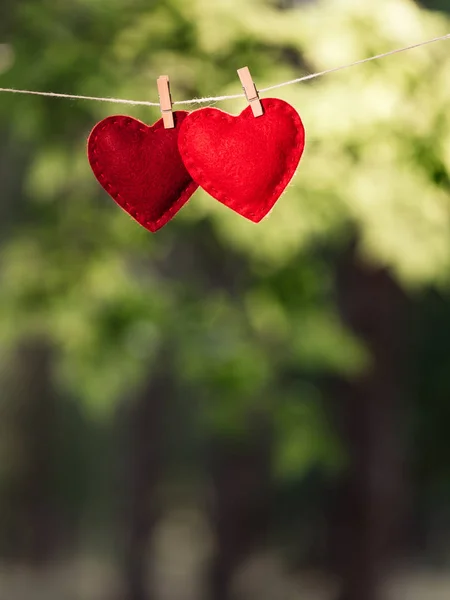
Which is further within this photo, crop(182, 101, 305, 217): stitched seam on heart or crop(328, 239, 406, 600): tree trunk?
crop(328, 239, 406, 600): tree trunk

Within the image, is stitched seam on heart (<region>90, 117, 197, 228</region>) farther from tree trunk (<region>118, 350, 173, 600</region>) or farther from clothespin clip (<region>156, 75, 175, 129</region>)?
tree trunk (<region>118, 350, 173, 600</region>)

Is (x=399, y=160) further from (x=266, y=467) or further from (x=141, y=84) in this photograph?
(x=266, y=467)

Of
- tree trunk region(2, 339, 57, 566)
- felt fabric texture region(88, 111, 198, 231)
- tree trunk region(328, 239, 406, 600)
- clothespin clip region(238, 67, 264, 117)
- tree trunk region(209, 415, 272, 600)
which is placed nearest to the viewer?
clothespin clip region(238, 67, 264, 117)

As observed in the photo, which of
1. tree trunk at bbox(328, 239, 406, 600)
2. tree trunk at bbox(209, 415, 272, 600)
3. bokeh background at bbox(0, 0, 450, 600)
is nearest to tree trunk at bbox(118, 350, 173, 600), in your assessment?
tree trunk at bbox(209, 415, 272, 600)

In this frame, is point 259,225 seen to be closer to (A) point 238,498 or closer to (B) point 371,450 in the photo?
(B) point 371,450

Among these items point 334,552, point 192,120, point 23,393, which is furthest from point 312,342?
point 23,393

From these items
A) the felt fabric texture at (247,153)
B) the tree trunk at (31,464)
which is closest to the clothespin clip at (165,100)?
the felt fabric texture at (247,153)

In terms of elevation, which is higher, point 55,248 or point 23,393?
point 55,248
